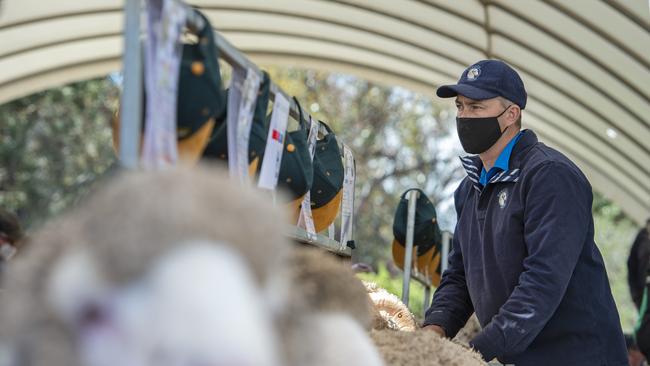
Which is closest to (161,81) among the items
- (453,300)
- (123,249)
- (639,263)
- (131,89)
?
(131,89)

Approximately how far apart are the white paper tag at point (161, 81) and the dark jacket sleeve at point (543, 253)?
1828 mm

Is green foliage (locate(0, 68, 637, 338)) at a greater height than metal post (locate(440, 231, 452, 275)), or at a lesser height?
lesser

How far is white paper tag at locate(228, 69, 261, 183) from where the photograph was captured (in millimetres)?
2350

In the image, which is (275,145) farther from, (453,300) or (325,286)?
(453,300)

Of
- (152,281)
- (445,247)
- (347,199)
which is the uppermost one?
(152,281)

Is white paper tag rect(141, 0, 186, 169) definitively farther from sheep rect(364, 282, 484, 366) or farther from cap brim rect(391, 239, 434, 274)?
cap brim rect(391, 239, 434, 274)

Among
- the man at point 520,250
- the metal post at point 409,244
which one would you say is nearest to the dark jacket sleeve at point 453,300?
the man at point 520,250

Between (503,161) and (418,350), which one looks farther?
(503,161)

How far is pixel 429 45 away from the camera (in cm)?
1013

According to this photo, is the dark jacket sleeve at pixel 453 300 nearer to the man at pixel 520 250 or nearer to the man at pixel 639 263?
the man at pixel 520 250

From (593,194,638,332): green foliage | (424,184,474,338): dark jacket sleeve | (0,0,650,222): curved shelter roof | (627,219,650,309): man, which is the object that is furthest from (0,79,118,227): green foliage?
(424,184,474,338): dark jacket sleeve

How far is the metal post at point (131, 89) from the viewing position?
6.10 feet

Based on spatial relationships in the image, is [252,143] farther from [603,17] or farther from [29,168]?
[29,168]

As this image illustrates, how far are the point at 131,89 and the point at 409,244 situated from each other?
335 cm
